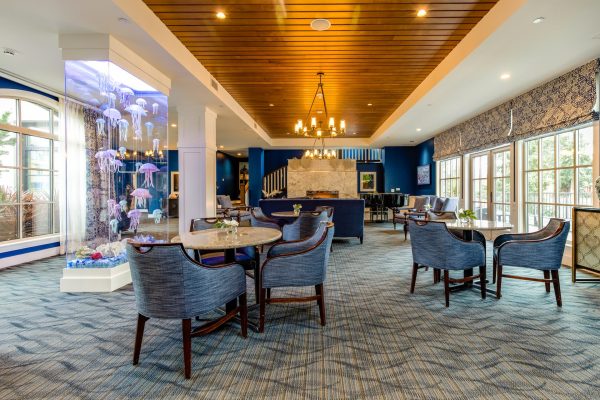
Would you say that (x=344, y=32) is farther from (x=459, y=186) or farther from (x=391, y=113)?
(x=459, y=186)

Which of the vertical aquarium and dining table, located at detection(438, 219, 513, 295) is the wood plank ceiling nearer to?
the vertical aquarium

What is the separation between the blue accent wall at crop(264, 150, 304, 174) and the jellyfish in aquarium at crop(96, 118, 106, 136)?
10181 millimetres

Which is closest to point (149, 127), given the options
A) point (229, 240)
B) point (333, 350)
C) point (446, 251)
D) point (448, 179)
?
point (229, 240)

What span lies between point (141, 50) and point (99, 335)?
3.19 meters

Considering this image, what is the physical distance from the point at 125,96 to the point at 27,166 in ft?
9.79

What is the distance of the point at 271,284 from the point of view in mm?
2621

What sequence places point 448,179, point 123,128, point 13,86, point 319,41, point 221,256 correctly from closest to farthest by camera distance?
point 221,256
point 123,128
point 319,41
point 13,86
point 448,179

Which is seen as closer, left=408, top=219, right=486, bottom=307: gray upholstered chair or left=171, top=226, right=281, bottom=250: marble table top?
left=171, top=226, right=281, bottom=250: marble table top

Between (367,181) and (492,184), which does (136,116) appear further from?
(367,181)

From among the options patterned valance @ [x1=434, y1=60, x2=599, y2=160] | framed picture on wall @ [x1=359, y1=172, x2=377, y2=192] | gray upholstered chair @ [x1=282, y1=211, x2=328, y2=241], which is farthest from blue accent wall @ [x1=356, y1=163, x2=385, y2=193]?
gray upholstered chair @ [x1=282, y1=211, x2=328, y2=241]

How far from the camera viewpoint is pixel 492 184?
753cm

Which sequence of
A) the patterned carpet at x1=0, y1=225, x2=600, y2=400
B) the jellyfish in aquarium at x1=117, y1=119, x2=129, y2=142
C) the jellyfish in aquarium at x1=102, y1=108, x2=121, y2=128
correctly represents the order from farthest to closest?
the jellyfish in aquarium at x1=117, y1=119, x2=129, y2=142 < the jellyfish in aquarium at x1=102, y1=108, x2=121, y2=128 < the patterned carpet at x1=0, y1=225, x2=600, y2=400

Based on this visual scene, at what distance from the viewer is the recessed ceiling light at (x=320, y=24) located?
147 inches

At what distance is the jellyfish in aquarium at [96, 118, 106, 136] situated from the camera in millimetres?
3898
